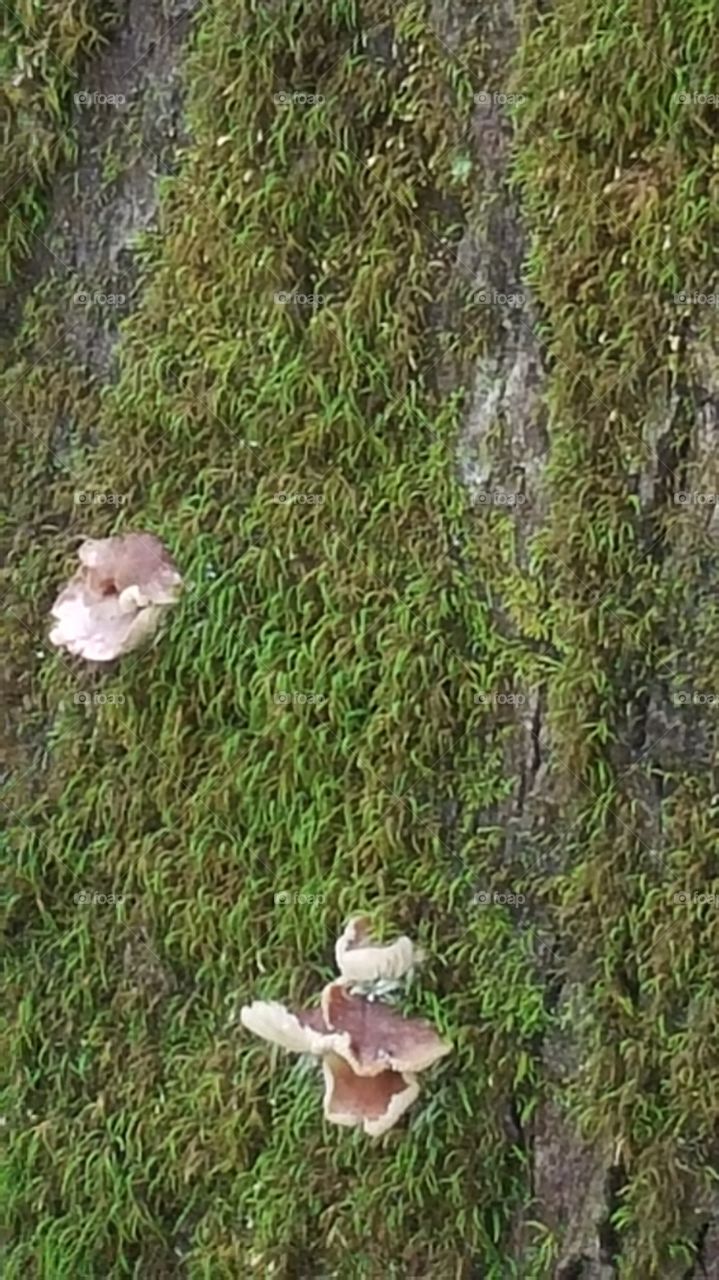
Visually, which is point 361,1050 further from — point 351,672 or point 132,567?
point 132,567

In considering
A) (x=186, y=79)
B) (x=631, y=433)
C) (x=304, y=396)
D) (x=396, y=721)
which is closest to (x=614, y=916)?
(x=396, y=721)

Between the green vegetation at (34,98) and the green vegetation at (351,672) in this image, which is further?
the green vegetation at (34,98)

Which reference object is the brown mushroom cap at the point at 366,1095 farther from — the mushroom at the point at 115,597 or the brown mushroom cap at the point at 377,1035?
the mushroom at the point at 115,597

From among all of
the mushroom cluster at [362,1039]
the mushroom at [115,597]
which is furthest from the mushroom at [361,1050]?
the mushroom at [115,597]

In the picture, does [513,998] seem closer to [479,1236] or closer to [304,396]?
[479,1236]

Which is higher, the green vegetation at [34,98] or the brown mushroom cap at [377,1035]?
the green vegetation at [34,98]

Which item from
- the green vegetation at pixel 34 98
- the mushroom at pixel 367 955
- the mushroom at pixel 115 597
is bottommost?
the mushroom at pixel 367 955

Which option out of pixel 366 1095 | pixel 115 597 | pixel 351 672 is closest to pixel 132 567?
pixel 115 597

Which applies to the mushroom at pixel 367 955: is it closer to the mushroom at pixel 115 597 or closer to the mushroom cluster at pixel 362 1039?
the mushroom cluster at pixel 362 1039
